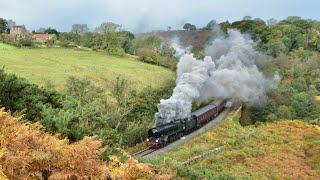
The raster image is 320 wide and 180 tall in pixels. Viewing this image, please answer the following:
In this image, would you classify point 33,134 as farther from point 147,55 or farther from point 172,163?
point 147,55

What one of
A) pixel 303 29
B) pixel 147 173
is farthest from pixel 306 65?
pixel 147 173

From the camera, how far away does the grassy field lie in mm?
69188

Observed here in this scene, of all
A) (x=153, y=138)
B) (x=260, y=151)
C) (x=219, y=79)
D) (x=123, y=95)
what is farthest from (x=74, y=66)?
(x=260, y=151)

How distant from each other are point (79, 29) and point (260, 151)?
296 ft

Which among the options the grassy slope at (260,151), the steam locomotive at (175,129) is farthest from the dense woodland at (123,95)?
the grassy slope at (260,151)

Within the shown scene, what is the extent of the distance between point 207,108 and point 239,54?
2352cm

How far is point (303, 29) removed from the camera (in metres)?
140

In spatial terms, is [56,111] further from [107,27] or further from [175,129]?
[107,27]

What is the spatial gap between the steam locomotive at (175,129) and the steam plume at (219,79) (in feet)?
2.68

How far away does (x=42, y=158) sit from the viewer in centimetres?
1107

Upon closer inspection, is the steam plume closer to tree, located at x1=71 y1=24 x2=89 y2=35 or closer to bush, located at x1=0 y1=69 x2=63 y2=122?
bush, located at x1=0 y1=69 x2=63 y2=122

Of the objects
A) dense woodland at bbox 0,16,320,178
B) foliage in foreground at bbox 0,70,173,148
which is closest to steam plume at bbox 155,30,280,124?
dense woodland at bbox 0,16,320,178

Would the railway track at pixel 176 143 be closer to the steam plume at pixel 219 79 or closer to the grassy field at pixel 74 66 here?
the steam plume at pixel 219 79

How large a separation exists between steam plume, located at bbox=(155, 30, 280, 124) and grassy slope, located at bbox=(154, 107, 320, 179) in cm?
386
